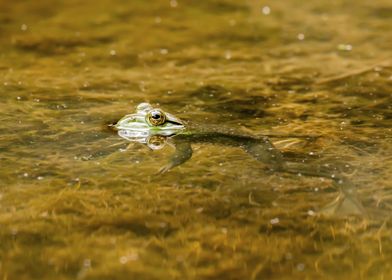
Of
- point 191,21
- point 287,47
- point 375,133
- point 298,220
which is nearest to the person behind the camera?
point 298,220

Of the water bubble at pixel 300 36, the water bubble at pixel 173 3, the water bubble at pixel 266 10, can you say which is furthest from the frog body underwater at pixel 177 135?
the water bubble at pixel 173 3

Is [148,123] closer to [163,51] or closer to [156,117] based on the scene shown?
[156,117]

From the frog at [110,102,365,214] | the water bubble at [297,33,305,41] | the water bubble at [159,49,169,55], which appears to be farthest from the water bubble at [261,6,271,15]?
the frog at [110,102,365,214]

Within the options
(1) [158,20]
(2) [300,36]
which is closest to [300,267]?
(2) [300,36]

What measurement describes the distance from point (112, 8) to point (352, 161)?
4060 mm

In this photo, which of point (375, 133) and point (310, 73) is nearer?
point (375, 133)

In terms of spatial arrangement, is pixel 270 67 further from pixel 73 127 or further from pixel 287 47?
pixel 73 127

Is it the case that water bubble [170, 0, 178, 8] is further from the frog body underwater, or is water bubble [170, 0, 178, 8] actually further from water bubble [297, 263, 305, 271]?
water bubble [297, 263, 305, 271]

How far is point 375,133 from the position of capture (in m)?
4.03

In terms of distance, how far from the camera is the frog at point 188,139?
356cm

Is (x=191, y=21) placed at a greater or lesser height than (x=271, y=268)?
lesser

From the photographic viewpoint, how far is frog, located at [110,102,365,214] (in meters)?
3.56

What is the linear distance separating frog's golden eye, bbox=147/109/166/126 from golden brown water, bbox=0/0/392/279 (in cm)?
22

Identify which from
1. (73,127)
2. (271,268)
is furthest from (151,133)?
(271,268)
